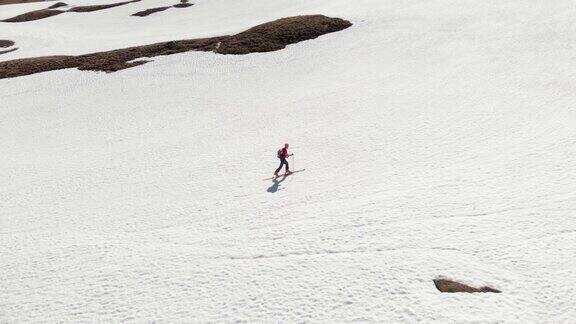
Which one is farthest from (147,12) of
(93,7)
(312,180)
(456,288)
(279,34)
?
(456,288)

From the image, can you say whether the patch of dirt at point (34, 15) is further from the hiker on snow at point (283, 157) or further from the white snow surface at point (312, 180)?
the hiker on snow at point (283, 157)

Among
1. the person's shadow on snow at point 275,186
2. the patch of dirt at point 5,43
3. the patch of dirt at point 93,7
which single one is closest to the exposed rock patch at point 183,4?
the patch of dirt at point 93,7

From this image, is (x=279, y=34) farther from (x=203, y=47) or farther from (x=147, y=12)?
(x=147, y=12)

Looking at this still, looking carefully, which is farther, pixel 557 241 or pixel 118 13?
pixel 118 13

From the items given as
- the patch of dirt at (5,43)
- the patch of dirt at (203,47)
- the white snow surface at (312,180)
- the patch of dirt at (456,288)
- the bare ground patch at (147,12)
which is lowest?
the patch of dirt at (456,288)

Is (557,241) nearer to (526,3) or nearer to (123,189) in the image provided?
(123,189)

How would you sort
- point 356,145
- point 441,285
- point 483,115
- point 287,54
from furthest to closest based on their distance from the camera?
point 287,54 < point 483,115 < point 356,145 < point 441,285

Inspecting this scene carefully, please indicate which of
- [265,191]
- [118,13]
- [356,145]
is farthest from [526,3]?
[118,13]

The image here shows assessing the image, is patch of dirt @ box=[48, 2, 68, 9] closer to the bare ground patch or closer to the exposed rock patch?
the bare ground patch
